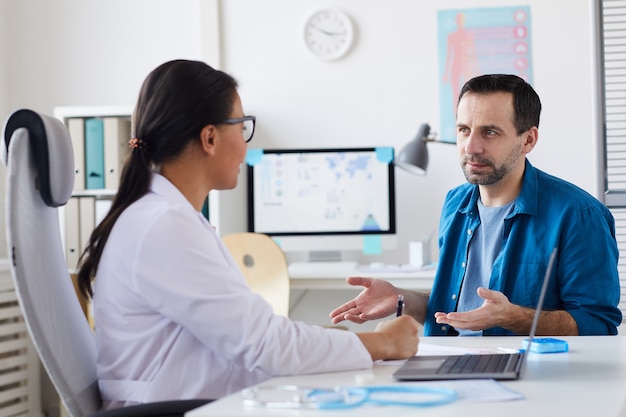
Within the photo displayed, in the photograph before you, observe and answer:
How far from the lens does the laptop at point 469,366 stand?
1.33 m

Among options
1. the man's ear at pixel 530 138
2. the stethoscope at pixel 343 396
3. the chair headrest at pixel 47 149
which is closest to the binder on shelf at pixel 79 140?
the man's ear at pixel 530 138

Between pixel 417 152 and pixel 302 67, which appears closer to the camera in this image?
pixel 417 152

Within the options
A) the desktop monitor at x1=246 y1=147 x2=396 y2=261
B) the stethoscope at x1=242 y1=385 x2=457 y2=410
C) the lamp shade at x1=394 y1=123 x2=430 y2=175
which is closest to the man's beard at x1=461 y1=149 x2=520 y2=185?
the stethoscope at x1=242 y1=385 x2=457 y2=410

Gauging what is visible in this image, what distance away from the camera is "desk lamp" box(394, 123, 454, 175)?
3723 mm

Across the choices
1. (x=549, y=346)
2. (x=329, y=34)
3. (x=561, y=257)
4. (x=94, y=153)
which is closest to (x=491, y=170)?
(x=561, y=257)

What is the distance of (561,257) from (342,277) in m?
1.58

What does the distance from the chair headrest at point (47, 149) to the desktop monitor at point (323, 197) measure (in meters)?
2.48

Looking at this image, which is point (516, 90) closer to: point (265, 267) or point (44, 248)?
point (44, 248)

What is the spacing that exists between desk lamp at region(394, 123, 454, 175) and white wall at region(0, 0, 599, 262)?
231 millimetres

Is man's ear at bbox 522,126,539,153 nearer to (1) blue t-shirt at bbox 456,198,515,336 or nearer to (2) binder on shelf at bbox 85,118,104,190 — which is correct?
(1) blue t-shirt at bbox 456,198,515,336

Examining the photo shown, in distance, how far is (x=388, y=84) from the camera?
13.2ft

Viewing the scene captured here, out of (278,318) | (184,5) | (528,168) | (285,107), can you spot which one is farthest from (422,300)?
(184,5)

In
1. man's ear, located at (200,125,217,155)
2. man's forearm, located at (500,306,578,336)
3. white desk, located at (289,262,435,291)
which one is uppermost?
man's ear, located at (200,125,217,155)

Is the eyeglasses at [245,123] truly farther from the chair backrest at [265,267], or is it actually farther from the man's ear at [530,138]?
the chair backrest at [265,267]
